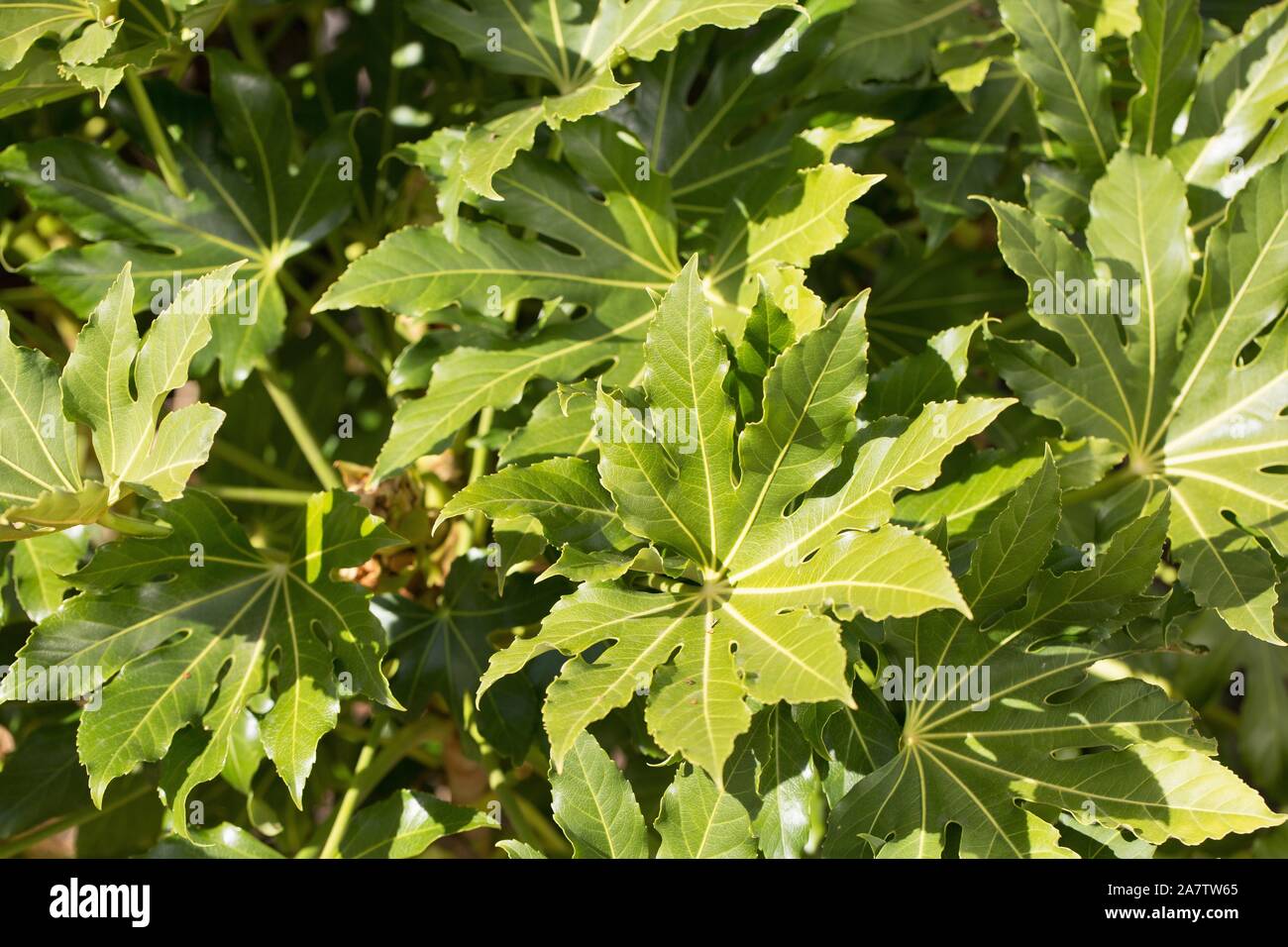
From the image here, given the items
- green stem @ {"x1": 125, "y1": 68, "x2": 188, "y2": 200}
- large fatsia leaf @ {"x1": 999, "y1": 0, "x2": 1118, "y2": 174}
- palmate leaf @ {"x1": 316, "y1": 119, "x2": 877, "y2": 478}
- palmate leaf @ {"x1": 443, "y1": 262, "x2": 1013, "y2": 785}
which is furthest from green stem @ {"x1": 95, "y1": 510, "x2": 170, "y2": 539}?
large fatsia leaf @ {"x1": 999, "y1": 0, "x2": 1118, "y2": 174}

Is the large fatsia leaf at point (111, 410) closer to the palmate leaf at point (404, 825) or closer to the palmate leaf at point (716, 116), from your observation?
the palmate leaf at point (404, 825)

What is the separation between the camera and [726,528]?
1.44 m

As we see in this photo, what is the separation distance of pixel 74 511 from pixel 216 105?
88 cm

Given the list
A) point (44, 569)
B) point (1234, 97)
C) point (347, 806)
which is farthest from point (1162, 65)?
point (44, 569)

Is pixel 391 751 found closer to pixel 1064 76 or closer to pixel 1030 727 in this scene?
pixel 1030 727

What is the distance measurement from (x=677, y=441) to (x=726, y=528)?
0.14m

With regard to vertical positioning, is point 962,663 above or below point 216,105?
below

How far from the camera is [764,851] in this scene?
4.94 feet

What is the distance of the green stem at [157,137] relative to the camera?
1834 mm

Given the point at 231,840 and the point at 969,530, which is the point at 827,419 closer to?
the point at 969,530

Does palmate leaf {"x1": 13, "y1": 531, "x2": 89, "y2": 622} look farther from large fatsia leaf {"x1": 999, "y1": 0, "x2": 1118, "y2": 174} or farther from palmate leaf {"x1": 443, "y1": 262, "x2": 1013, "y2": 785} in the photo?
large fatsia leaf {"x1": 999, "y1": 0, "x2": 1118, "y2": 174}

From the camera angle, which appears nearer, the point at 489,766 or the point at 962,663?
the point at 962,663
